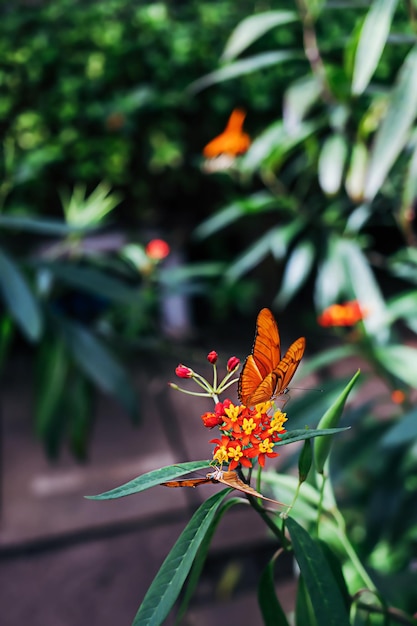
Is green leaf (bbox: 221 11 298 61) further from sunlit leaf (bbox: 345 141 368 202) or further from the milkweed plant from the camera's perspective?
the milkweed plant

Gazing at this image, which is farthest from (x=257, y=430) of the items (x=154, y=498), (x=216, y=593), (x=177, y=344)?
(x=177, y=344)

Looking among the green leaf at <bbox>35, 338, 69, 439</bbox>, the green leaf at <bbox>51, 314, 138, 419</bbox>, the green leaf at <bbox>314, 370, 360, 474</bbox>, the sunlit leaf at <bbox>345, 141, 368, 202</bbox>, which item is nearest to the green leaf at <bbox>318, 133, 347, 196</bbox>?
the sunlit leaf at <bbox>345, 141, 368, 202</bbox>

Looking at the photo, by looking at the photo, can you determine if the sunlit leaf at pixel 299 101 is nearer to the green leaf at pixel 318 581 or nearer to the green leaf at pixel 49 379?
the green leaf at pixel 49 379

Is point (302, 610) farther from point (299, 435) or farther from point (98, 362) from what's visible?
point (98, 362)

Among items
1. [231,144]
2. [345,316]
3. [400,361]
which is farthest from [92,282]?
[400,361]

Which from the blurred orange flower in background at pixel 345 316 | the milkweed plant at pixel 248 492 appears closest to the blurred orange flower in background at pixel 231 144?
the blurred orange flower in background at pixel 345 316

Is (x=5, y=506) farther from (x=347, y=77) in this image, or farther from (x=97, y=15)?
(x=97, y=15)
